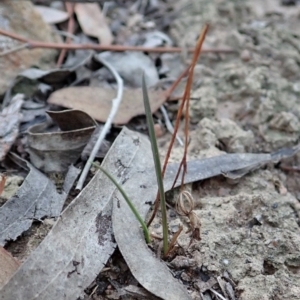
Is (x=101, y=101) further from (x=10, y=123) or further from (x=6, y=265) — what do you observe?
(x=6, y=265)

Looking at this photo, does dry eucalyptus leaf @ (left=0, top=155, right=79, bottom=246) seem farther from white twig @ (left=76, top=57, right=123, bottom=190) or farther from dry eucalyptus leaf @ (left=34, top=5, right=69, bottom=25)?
dry eucalyptus leaf @ (left=34, top=5, right=69, bottom=25)

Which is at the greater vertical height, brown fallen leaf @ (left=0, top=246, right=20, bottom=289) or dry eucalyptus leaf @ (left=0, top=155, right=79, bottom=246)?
brown fallen leaf @ (left=0, top=246, right=20, bottom=289)

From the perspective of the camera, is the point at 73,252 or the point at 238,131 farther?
the point at 238,131

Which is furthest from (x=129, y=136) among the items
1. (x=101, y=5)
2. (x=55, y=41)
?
(x=101, y=5)

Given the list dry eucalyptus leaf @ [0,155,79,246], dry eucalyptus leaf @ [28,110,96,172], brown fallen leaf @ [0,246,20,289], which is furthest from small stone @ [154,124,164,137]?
brown fallen leaf @ [0,246,20,289]

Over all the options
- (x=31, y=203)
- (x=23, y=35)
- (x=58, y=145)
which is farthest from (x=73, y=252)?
(x=23, y=35)

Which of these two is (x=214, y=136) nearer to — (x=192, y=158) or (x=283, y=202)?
(x=192, y=158)
